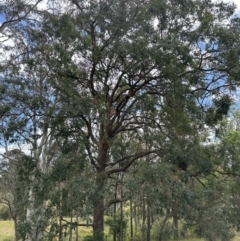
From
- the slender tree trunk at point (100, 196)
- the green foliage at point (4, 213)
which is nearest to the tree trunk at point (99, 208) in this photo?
the slender tree trunk at point (100, 196)

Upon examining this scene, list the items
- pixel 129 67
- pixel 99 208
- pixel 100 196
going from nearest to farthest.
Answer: pixel 100 196, pixel 129 67, pixel 99 208

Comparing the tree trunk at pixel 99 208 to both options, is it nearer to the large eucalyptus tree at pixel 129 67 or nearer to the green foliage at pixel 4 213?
the large eucalyptus tree at pixel 129 67

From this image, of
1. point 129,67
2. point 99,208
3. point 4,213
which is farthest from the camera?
point 4,213

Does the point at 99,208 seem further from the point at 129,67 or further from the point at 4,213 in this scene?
the point at 4,213

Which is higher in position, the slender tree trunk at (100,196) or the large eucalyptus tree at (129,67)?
the large eucalyptus tree at (129,67)

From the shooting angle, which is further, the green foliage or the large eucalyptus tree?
the green foliage

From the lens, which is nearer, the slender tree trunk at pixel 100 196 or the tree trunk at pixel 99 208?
the tree trunk at pixel 99 208

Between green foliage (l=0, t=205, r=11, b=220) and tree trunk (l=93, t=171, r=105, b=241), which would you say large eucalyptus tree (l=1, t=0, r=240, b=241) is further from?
green foliage (l=0, t=205, r=11, b=220)

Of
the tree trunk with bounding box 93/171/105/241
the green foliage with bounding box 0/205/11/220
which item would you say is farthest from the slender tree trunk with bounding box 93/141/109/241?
the green foliage with bounding box 0/205/11/220

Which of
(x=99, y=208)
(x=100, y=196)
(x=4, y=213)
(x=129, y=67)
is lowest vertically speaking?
(x=4, y=213)

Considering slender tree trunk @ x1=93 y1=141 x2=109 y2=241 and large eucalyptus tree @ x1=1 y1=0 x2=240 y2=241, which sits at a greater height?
large eucalyptus tree @ x1=1 y1=0 x2=240 y2=241

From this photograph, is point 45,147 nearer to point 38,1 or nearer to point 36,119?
point 36,119

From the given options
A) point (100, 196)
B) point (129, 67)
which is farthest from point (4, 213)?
point (129, 67)

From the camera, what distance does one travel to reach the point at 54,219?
22.7 feet
